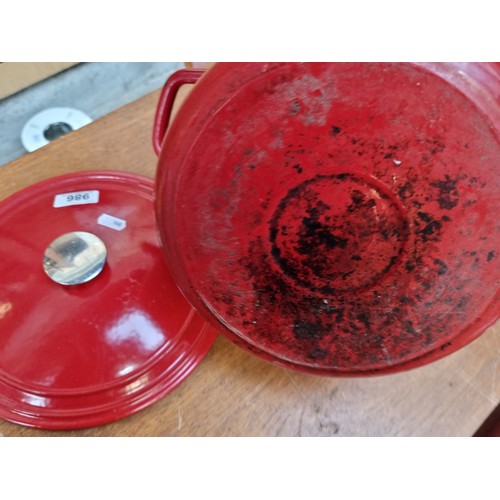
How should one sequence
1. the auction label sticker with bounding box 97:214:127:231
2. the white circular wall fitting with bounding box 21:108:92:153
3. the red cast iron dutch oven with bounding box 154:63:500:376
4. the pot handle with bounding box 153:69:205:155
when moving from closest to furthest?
the red cast iron dutch oven with bounding box 154:63:500:376 → the pot handle with bounding box 153:69:205:155 → the auction label sticker with bounding box 97:214:127:231 → the white circular wall fitting with bounding box 21:108:92:153

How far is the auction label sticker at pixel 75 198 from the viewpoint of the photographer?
61cm

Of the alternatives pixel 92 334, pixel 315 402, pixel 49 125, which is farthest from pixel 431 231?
pixel 49 125

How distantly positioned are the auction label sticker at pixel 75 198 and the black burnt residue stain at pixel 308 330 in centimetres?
34

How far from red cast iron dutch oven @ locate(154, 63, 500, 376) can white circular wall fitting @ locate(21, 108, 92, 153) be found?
32.6 inches

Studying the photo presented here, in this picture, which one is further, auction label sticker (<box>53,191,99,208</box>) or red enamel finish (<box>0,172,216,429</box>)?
auction label sticker (<box>53,191,99,208</box>)

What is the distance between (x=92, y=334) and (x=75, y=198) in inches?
8.1

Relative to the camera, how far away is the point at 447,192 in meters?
0.35

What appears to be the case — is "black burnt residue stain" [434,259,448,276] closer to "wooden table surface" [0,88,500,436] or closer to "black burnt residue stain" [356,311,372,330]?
"black burnt residue stain" [356,311,372,330]

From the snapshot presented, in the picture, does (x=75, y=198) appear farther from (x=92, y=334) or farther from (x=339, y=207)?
(x=339, y=207)

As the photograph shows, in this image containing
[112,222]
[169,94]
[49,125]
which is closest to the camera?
[169,94]

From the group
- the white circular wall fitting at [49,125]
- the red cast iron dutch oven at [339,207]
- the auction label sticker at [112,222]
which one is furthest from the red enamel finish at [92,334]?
the white circular wall fitting at [49,125]

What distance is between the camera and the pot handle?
441 mm

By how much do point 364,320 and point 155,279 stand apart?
0.25 metres

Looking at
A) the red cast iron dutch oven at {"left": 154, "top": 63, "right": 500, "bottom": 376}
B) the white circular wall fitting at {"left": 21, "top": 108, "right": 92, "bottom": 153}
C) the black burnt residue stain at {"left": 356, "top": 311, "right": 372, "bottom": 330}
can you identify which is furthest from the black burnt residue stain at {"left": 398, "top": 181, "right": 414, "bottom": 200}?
the white circular wall fitting at {"left": 21, "top": 108, "right": 92, "bottom": 153}
